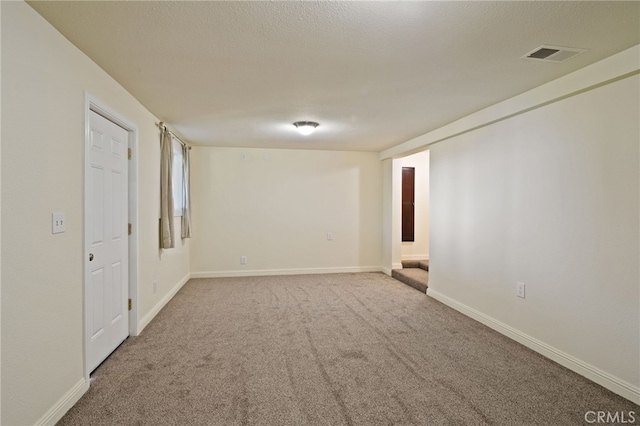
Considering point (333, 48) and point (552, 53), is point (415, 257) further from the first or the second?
point (333, 48)

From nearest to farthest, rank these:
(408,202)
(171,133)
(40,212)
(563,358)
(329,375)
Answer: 1. (40,212)
2. (329,375)
3. (563,358)
4. (171,133)
5. (408,202)

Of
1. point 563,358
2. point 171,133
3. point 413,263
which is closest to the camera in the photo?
point 563,358

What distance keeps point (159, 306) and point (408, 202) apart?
463 cm

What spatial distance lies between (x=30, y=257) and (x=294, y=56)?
192 centimetres

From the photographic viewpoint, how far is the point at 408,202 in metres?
6.62

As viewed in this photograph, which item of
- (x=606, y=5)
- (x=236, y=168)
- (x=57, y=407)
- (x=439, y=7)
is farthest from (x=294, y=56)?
(x=236, y=168)

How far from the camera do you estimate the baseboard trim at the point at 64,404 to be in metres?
1.87

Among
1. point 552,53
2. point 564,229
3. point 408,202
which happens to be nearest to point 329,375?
point 564,229

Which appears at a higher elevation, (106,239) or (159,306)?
(106,239)

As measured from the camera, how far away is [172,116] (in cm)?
382

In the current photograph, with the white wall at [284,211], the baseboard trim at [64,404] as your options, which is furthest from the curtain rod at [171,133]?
the baseboard trim at [64,404]

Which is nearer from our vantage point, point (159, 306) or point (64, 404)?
point (64, 404)

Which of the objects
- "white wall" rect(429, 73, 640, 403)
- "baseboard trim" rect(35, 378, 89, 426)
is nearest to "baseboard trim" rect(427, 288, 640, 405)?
"white wall" rect(429, 73, 640, 403)

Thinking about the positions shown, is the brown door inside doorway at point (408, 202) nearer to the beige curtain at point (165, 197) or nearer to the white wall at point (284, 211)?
the white wall at point (284, 211)
